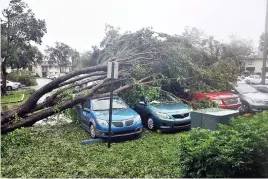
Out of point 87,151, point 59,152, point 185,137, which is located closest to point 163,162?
point 185,137

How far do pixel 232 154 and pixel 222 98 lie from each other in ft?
17.4

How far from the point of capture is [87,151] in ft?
16.6

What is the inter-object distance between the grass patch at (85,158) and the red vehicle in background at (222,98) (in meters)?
2.57

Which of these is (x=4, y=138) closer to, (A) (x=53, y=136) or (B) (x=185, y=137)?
(A) (x=53, y=136)

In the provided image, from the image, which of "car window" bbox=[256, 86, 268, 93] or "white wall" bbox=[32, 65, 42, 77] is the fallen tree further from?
"car window" bbox=[256, 86, 268, 93]

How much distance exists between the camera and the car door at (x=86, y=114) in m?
6.50

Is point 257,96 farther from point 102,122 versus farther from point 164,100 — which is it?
point 102,122

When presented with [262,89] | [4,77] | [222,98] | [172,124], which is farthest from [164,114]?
[262,89]

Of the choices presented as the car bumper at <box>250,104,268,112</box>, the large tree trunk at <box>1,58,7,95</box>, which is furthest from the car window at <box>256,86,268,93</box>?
the large tree trunk at <box>1,58,7,95</box>

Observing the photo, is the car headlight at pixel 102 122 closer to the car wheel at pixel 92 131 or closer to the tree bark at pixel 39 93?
the car wheel at pixel 92 131

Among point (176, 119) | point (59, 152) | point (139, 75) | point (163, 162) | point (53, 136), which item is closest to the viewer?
point (163, 162)

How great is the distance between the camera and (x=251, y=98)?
332 inches

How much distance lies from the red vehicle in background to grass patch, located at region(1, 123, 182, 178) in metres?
2.57

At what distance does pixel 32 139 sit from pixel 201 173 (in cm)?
407
